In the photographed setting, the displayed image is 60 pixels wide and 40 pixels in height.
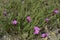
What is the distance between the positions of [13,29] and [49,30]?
0.43m

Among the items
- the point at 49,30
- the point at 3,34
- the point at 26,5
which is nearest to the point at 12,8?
the point at 26,5

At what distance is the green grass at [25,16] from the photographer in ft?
7.64

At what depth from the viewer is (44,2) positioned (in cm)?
273

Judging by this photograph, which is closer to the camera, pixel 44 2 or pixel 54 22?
pixel 54 22

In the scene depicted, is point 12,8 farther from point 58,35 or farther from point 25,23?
point 58,35

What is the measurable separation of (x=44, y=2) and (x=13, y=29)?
0.63 meters

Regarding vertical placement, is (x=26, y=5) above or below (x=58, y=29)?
above

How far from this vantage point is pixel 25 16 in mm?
2371

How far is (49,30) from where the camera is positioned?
246 centimetres

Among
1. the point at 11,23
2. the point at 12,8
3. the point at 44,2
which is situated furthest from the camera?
the point at 44,2

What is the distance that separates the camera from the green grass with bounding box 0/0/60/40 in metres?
2.33

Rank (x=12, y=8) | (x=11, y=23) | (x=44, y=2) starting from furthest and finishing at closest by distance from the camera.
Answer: (x=44, y=2)
(x=12, y=8)
(x=11, y=23)

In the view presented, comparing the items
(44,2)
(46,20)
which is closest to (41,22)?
(46,20)

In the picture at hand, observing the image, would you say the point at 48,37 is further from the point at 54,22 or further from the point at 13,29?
the point at 13,29
